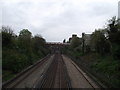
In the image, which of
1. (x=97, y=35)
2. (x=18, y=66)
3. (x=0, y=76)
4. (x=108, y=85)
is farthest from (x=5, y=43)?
(x=108, y=85)

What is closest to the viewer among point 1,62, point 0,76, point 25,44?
point 0,76

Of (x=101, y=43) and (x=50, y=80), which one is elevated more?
(x=101, y=43)

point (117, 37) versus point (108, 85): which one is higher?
point (117, 37)

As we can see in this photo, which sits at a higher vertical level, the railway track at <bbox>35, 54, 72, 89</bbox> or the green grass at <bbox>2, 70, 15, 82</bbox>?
the green grass at <bbox>2, 70, 15, 82</bbox>

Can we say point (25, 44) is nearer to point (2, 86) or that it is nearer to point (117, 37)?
point (117, 37)

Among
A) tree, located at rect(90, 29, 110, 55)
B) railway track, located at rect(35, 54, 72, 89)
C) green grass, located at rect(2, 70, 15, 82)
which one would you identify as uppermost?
tree, located at rect(90, 29, 110, 55)

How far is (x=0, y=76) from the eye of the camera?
2725 centimetres

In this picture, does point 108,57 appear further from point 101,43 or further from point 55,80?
point 55,80

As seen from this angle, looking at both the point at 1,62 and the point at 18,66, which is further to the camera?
the point at 18,66

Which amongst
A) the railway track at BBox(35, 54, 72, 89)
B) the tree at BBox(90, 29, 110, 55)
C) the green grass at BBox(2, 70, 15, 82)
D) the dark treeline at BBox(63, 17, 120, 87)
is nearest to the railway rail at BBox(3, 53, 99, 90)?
the railway track at BBox(35, 54, 72, 89)

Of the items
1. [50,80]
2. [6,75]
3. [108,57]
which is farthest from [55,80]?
[108,57]

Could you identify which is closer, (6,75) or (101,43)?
(6,75)

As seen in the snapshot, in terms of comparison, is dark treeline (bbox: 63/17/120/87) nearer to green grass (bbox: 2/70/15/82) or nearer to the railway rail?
the railway rail

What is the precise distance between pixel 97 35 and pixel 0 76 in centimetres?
3160
